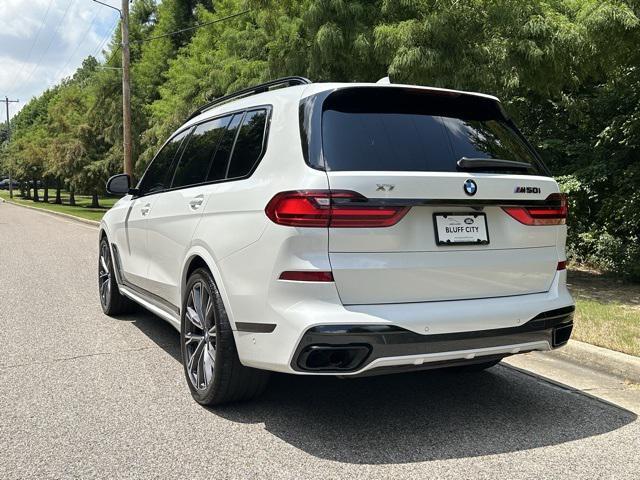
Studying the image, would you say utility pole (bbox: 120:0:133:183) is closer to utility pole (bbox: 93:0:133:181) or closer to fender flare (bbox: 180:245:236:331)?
utility pole (bbox: 93:0:133:181)

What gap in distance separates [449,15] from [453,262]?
21.8ft

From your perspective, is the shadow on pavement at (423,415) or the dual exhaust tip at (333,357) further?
the shadow on pavement at (423,415)

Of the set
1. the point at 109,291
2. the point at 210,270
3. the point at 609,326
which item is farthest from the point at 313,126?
the point at 109,291

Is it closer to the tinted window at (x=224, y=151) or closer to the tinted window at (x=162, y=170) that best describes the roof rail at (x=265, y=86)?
the tinted window at (x=224, y=151)

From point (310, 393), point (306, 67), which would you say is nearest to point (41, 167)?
point (306, 67)

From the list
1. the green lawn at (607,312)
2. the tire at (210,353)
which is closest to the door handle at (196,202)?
the tire at (210,353)

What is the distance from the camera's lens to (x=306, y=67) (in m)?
10.7

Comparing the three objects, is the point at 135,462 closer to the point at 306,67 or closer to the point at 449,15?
the point at 449,15

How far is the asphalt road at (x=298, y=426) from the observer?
3221 millimetres

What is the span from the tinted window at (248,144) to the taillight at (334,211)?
0.64 m

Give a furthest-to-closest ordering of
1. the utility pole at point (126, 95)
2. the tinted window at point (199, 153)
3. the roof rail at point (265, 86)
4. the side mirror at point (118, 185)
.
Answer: the utility pole at point (126, 95) → the side mirror at point (118, 185) → the tinted window at point (199, 153) → the roof rail at point (265, 86)

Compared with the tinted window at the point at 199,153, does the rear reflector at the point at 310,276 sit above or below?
below

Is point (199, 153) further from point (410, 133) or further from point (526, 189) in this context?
point (526, 189)

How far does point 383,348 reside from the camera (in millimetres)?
3176
